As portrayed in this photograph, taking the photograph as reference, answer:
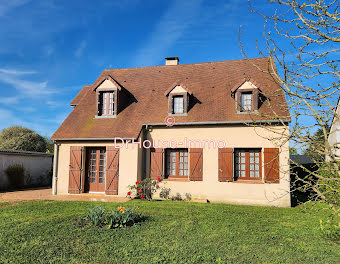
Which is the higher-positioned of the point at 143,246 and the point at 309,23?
the point at 309,23

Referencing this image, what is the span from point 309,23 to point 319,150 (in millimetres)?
1379

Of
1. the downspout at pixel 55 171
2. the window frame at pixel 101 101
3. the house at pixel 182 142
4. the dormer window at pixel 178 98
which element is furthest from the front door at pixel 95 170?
the dormer window at pixel 178 98

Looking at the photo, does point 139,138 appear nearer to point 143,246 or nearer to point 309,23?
point 143,246

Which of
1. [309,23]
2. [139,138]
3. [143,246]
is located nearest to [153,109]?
[139,138]

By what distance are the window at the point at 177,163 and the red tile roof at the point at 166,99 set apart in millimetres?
1453

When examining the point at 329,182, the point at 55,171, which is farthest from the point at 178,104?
the point at 329,182

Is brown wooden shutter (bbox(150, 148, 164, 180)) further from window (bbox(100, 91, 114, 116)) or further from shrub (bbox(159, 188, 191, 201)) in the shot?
window (bbox(100, 91, 114, 116))

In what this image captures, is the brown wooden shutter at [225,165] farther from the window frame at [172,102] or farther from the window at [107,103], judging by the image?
the window at [107,103]

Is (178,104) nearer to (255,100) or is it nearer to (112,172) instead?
(255,100)

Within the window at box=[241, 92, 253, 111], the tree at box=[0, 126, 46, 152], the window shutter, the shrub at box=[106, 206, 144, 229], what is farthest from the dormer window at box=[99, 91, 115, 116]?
the tree at box=[0, 126, 46, 152]

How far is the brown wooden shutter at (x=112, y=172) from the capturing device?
38.2 ft

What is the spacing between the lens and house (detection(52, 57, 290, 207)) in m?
10.9

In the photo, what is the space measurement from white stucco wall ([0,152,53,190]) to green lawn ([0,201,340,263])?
25.5 feet

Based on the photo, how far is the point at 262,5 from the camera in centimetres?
366
